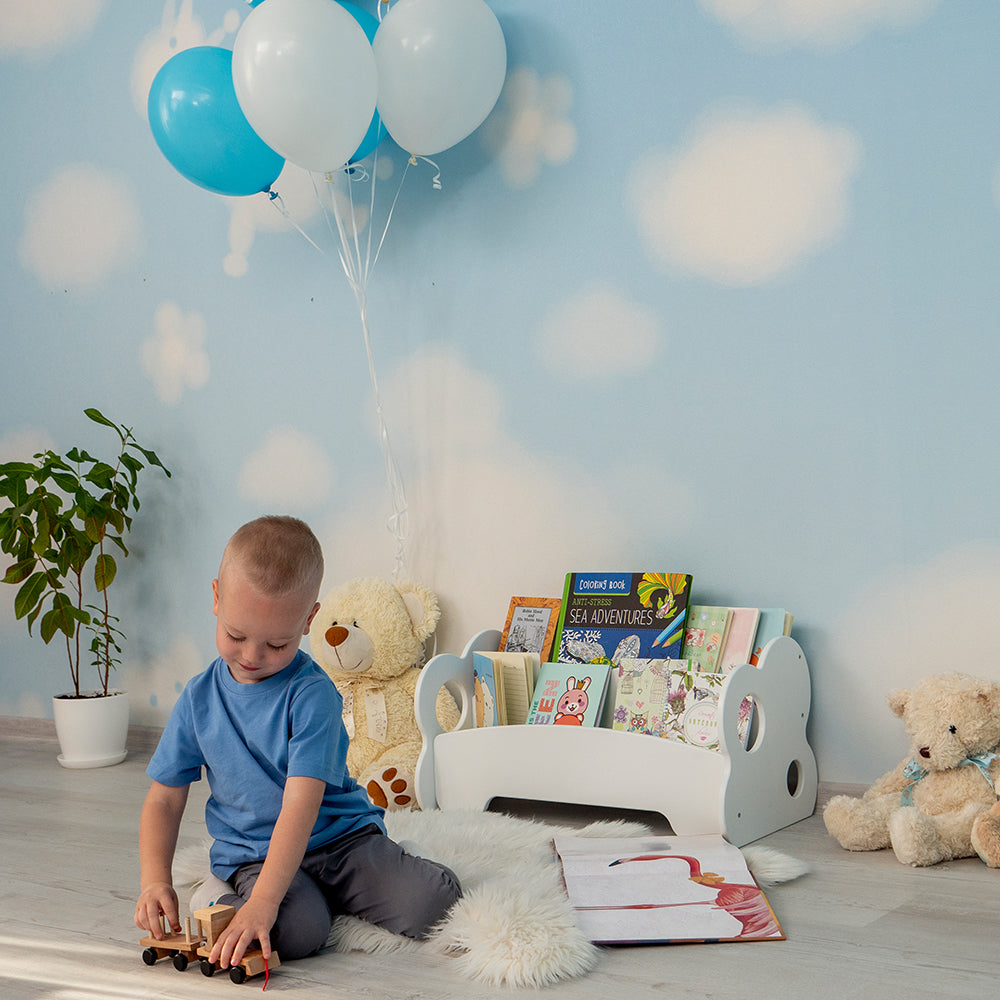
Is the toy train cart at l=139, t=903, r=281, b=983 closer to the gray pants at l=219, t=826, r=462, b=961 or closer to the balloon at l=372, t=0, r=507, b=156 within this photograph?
the gray pants at l=219, t=826, r=462, b=961

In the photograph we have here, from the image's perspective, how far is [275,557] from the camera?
1222 millimetres

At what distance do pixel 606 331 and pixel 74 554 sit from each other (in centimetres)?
141

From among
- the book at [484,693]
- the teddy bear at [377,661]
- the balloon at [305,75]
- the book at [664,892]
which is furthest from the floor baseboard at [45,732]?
the balloon at [305,75]

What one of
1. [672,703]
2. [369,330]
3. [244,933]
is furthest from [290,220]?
[244,933]

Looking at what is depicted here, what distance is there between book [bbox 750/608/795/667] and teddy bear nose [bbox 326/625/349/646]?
80 cm

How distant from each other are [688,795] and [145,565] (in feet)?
5.42

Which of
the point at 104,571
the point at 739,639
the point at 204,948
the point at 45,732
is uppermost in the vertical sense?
the point at 104,571

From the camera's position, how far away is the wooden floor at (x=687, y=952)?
3.84 ft

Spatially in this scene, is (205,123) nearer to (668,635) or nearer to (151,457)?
(151,457)

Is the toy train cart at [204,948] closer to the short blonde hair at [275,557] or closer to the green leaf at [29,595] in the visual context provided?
the short blonde hair at [275,557]

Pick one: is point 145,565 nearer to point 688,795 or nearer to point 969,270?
point 688,795

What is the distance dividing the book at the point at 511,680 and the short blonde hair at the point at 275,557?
0.82m

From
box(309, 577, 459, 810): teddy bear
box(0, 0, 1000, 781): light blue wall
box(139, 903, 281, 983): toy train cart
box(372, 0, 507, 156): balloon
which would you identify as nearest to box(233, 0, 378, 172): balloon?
box(372, 0, 507, 156): balloon

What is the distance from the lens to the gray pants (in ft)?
4.20
